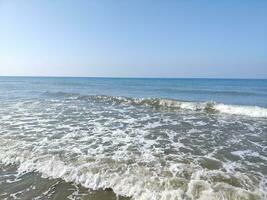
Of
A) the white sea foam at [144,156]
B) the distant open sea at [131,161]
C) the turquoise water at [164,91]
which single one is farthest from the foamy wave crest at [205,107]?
the turquoise water at [164,91]

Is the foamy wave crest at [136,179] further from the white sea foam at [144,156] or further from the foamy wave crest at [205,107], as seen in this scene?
the foamy wave crest at [205,107]

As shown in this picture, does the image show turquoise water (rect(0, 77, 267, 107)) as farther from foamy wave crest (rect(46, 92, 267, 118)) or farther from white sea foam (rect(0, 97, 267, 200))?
white sea foam (rect(0, 97, 267, 200))

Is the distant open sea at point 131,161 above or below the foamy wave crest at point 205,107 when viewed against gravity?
above

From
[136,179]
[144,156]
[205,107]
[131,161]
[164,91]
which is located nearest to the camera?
[136,179]

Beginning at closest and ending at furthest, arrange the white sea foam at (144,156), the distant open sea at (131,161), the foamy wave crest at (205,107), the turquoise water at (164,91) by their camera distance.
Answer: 1. the distant open sea at (131,161)
2. the white sea foam at (144,156)
3. the foamy wave crest at (205,107)
4. the turquoise water at (164,91)

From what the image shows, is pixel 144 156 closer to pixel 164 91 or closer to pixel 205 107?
pixel 205 107

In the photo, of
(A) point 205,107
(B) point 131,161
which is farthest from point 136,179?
(A) point 205,107

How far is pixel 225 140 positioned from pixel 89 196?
655 cm

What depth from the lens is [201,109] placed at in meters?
19.2

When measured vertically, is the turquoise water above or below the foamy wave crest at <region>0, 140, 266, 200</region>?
below

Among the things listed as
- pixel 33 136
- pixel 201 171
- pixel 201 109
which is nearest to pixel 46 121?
pixel 33 136

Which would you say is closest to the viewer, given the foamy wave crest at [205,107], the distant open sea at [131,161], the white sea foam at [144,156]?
the distant open sea at [131,161]

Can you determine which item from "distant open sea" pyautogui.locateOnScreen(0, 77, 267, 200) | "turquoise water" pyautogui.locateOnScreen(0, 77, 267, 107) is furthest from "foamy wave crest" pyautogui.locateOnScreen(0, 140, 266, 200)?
"turquoise water" pyautogui.locateOnScreen(0, 77, 267, 107)

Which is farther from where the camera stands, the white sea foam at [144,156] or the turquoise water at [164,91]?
the turquoise water at [164,91]
